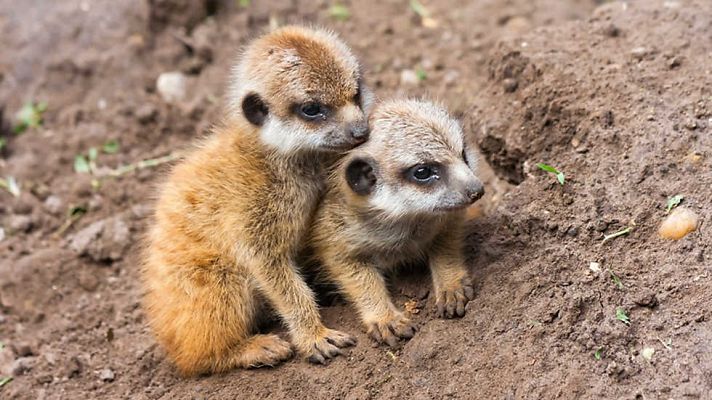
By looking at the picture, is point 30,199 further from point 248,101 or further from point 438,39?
point 438,39

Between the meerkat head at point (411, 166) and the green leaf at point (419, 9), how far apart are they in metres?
3.23

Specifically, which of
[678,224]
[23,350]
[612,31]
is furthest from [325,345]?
[612,31]

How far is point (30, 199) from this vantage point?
6.59 meters

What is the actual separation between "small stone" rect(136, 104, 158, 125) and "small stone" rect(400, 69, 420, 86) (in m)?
2.00

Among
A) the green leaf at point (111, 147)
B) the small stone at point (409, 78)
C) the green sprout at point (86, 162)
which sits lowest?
the green sprout at point (86, 162)

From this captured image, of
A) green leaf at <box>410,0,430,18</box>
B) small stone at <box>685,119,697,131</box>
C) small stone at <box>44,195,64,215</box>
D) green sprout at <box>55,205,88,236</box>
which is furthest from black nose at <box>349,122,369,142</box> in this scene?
green leaf at <box>410,0,430,18</box>

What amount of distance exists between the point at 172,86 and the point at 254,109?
2683mm

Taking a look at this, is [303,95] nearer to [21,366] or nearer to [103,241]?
[103,241]

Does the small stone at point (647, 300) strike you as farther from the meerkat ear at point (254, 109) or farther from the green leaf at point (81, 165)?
the green leaf at point (81, 165)

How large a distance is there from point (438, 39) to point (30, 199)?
348cm

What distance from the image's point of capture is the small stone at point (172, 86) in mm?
7301

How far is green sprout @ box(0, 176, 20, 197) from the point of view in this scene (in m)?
6.71

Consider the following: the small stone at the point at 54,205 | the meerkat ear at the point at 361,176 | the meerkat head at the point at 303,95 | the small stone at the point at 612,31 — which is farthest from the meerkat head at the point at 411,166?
the small stone at the point at 54,205

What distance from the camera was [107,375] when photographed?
5.03 meters
